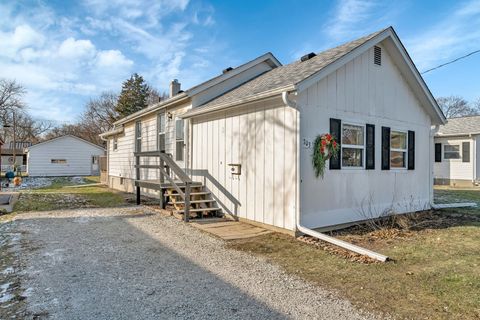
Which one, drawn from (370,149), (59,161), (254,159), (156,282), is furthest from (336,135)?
(59,161)

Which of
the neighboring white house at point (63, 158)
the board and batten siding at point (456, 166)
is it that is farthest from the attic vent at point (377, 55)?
the neighboring white house at point (63, 158)

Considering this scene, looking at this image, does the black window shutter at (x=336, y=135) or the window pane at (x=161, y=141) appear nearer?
the black window shutter at (x=336, y=135)

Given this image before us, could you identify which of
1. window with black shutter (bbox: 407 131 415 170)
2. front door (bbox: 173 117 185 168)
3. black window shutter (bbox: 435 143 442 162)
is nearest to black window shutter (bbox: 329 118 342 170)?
Answer: window with black shutter (bbox: 407 131 415 170)

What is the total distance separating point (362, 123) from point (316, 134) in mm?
1594

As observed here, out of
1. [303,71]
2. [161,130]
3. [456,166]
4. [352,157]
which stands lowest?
[456,166]

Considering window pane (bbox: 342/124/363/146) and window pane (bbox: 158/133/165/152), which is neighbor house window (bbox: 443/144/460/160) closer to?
window pane (bbox: 342/124/363/146)

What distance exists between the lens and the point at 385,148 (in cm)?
762

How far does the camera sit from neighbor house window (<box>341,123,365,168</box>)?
680cm

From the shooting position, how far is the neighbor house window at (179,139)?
966 centimetres

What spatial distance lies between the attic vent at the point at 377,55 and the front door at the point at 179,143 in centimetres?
555

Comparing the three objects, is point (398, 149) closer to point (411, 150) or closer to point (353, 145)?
Result: point (411, 150)

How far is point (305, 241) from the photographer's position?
551 centimetres

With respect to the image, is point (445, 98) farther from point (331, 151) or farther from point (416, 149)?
point (331, 151)

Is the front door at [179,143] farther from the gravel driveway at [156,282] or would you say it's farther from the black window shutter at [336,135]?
the black window shutter at [336,135]
